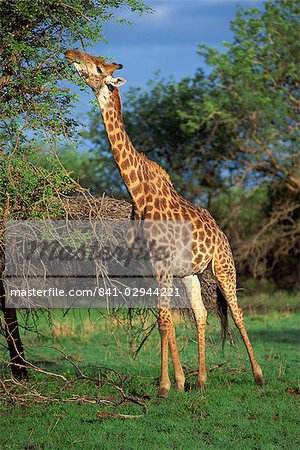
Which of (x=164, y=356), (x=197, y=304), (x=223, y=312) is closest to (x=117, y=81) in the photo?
(x=197, y=304)

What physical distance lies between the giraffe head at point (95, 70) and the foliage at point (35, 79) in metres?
0.42

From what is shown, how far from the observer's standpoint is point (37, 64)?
29.6 feet

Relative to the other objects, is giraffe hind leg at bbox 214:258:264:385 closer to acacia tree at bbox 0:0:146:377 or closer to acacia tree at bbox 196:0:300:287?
acacia tree at bbox 0:0:146:377

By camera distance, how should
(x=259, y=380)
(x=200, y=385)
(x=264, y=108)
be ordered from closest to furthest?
1. (x=200, y=385)
2. (x=259, y=380)
3. (x=264, y=108)

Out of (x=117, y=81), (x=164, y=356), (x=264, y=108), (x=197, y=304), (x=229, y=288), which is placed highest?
(x=264, y=108)

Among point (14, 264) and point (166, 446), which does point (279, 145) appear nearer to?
point (14, 264)

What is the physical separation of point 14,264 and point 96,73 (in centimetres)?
253

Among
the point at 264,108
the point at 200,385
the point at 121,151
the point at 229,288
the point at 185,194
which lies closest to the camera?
the point at 121,151

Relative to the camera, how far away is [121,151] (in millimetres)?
8891

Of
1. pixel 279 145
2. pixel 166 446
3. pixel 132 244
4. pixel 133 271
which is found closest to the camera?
pixel 166 446

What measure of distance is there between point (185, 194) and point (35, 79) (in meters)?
17.1

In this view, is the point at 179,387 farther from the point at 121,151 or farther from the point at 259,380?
the point at 121,151

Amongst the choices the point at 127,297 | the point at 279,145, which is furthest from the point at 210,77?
the point at 127,297

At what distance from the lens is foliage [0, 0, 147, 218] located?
342 inches
